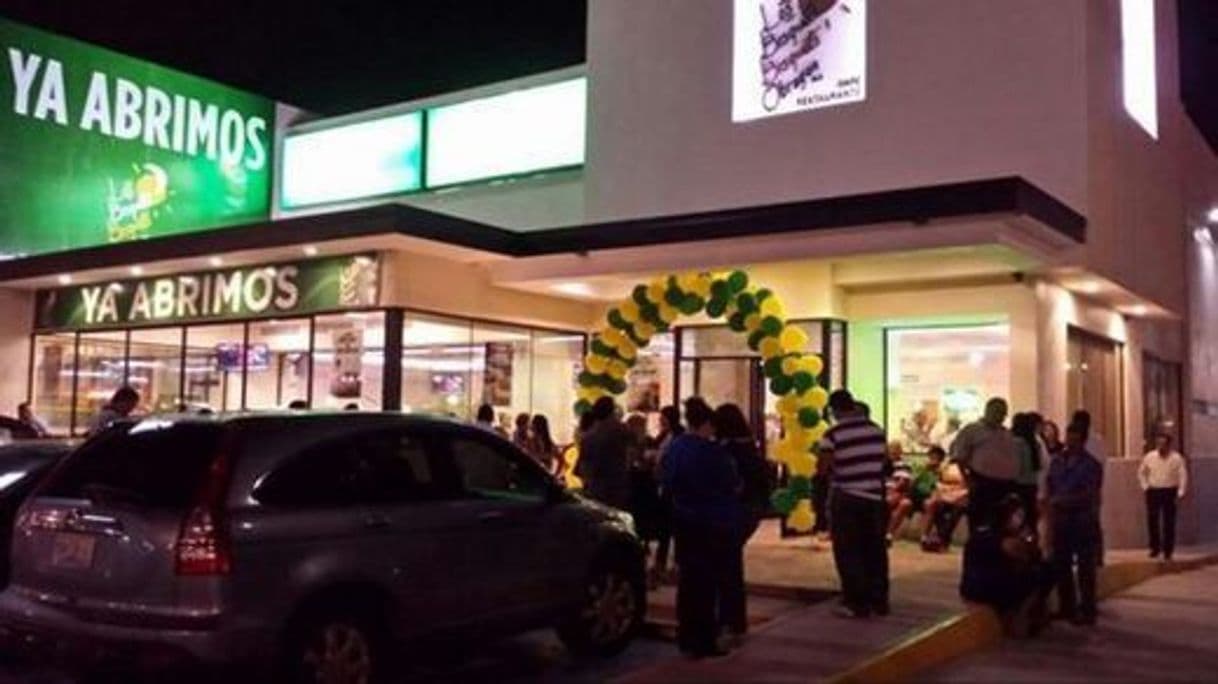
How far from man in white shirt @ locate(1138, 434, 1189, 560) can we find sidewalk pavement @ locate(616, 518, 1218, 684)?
212 centimetres

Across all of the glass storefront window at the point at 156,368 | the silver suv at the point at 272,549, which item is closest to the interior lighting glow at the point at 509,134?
the glass storefront window at the point at 156,368

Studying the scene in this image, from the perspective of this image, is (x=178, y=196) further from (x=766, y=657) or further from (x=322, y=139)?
(x=766, y=657)

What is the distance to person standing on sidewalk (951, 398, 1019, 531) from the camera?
37.2ft

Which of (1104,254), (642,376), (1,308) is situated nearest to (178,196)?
(1,308)

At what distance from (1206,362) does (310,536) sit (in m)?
22.6

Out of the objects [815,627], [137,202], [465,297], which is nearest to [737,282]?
[465,297]

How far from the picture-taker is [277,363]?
18.9 meters

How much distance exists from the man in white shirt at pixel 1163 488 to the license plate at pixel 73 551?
14114mm

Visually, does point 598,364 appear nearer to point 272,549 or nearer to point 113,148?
point 272,549

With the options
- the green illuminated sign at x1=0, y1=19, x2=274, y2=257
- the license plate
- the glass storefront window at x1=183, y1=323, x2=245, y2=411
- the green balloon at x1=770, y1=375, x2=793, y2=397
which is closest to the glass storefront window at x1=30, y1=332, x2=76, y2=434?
the glass storefront window at x1=183, y1=323, x2=245, y2=411

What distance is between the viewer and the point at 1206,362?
25.2 meters

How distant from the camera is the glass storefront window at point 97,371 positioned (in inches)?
831

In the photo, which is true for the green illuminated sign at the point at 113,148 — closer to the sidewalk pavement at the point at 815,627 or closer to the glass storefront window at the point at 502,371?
the glass storefront window at the point at 502,371

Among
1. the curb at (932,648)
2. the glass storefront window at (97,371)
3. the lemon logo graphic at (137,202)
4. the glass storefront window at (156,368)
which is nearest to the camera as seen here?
the curb at (932,648)
